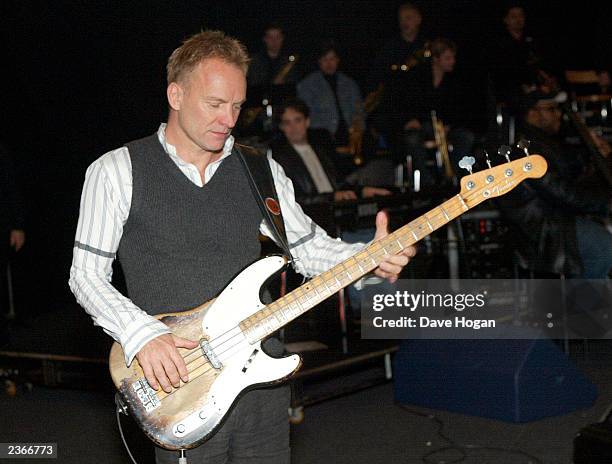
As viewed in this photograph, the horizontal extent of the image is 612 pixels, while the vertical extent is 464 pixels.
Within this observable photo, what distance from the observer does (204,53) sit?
9.21 ft

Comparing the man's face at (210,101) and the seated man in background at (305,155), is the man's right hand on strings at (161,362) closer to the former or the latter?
the man's face at (210,101)

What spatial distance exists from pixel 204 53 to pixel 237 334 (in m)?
0.85

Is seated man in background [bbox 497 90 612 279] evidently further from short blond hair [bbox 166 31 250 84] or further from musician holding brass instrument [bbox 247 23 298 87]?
short blond hair [bbox 166 31 250 84]

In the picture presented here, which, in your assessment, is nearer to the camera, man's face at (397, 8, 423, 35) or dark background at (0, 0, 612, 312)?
dark background at (0, 0, 612, 312)

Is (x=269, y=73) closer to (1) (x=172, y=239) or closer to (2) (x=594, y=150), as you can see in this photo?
(2) (x=594, y=150)

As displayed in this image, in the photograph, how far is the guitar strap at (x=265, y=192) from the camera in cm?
295

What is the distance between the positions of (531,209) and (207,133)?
13.7 feet

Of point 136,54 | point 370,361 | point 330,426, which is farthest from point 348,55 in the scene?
point 330,426

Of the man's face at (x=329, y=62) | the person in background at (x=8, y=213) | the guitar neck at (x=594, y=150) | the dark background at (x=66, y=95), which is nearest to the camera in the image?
the guitar neck at (x=594, y=150)

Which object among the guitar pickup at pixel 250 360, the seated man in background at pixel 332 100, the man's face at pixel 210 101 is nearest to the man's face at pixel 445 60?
the seated man in background at pixel 332 100

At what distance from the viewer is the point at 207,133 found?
2807 millimetres

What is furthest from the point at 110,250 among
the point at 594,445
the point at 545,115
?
the point at 545,115

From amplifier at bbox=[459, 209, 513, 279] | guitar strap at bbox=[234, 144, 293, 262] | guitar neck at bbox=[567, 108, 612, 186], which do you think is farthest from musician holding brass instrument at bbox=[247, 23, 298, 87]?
guitar strap at bbox=[234, 144, 293, 262]

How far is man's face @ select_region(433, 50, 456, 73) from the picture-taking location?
902 cm
